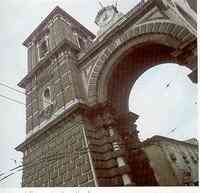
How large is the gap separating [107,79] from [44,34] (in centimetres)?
701

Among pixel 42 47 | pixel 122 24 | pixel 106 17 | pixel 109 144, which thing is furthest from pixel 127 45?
pixel 42 47

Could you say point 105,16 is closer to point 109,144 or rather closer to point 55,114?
point 55,114

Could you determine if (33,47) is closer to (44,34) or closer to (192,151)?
(44,34)

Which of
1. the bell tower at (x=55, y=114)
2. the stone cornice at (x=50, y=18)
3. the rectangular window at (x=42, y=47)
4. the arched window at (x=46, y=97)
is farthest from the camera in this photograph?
the rectangular window at (x=42, y=47)

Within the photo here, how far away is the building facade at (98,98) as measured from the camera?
388 inches

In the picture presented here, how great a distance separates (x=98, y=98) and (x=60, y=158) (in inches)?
116

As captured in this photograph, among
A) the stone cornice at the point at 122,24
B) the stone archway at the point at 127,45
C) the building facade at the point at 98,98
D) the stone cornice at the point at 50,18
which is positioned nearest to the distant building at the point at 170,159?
the stone cornice at the point at 50,18

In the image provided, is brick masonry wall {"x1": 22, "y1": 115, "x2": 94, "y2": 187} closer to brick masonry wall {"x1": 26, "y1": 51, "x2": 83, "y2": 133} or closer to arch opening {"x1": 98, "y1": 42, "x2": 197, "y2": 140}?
brick masonry wall {"x1": 26, "y1": 51, "x2": 83, "y2": 133}

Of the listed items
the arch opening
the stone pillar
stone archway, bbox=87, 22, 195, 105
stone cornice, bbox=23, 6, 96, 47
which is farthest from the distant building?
stone archway, bbox=87, 22, 195, 105

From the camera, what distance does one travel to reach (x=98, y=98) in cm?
1184

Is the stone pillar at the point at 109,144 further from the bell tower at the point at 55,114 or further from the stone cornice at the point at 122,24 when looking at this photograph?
the stone cornice at the point at 122,24

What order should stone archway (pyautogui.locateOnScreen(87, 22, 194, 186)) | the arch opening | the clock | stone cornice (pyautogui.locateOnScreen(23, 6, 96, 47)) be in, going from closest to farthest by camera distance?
stone archway (pyautogui.locateOnScreen(87, 22, 194, 186)) → the arch opening → the clock → stone cornice (pyautogui.locateOnScreen(23, 6, 96, 47))

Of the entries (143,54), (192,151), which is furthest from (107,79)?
(192,151)

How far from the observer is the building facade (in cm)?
987
